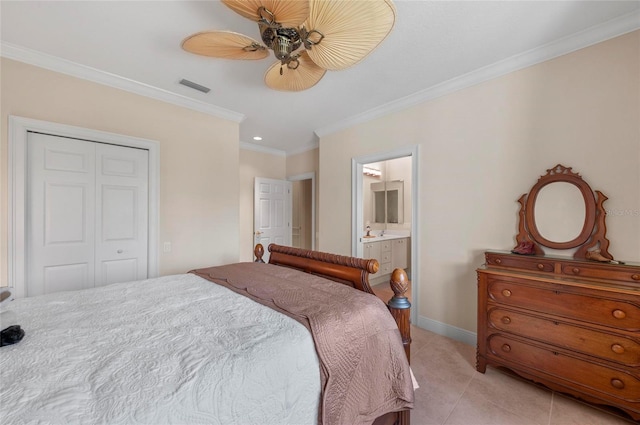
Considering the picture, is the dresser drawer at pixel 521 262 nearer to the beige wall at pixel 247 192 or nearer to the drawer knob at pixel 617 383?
the drawer knob at pixel 617 383

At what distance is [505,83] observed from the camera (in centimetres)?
229

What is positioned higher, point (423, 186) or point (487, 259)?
point (423, 186)

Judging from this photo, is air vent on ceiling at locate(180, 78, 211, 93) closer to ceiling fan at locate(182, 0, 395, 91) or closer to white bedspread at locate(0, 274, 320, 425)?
ceiling fan at locate(182, 0, 395, 91)

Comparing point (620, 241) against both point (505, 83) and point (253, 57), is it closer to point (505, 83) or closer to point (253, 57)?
point (505, 83)

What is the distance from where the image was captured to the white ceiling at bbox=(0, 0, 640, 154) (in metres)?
1.70

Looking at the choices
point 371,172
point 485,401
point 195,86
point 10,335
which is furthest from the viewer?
point 371,172

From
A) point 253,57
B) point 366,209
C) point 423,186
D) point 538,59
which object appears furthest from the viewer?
point 366,209

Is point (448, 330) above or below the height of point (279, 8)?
below

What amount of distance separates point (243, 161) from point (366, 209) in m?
2.71

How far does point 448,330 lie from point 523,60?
8.62 ft

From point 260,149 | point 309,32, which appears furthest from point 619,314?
point 260,149

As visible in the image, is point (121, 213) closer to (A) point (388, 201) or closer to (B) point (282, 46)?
(B) point (282, 46)

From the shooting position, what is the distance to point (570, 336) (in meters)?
1.68

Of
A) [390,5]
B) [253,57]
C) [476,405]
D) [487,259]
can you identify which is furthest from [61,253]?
[487,259]
